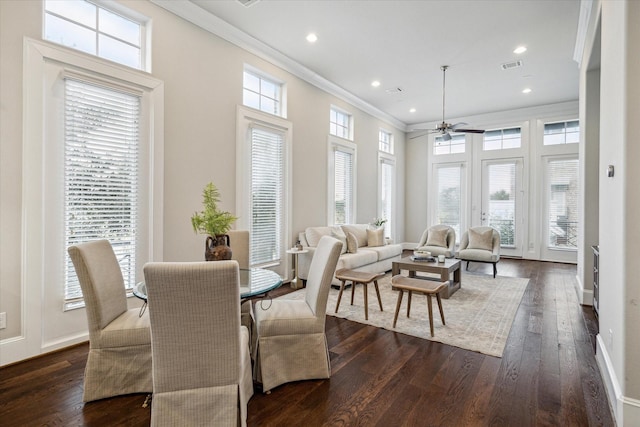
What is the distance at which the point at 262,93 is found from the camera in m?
4.84

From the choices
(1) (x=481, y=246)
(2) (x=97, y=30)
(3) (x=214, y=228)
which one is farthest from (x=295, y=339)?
(1) (x=481, y=246)

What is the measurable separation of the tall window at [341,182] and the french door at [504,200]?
367 centimetres

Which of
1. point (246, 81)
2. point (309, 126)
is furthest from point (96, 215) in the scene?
point (309, 126)

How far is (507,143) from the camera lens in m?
7.86

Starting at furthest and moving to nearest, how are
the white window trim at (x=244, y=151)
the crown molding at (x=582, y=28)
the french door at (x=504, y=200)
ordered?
the french door at (x=504, y=200), the white window trim at (x=244, y=151), the crown molding at (x=582, y=28)

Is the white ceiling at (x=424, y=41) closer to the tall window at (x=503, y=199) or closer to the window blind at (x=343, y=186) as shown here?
the window blind at (x=343, y=186)

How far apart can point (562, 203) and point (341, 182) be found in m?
5.00

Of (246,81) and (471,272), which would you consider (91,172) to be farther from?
(471,272)

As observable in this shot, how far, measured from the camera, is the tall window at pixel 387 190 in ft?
25.9

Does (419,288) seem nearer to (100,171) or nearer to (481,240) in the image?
(100,171)

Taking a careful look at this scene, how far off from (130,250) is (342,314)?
2.34 metres

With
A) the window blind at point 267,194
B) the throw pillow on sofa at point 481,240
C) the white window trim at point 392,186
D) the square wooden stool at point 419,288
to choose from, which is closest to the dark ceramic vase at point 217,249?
the square wooden stool at point 419,288

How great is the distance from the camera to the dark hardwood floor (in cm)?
192

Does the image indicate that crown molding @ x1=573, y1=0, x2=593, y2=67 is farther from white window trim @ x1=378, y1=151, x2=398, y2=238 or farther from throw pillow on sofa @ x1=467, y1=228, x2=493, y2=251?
white window trim @ x1=378, y1=151, x2=398, y2=238
